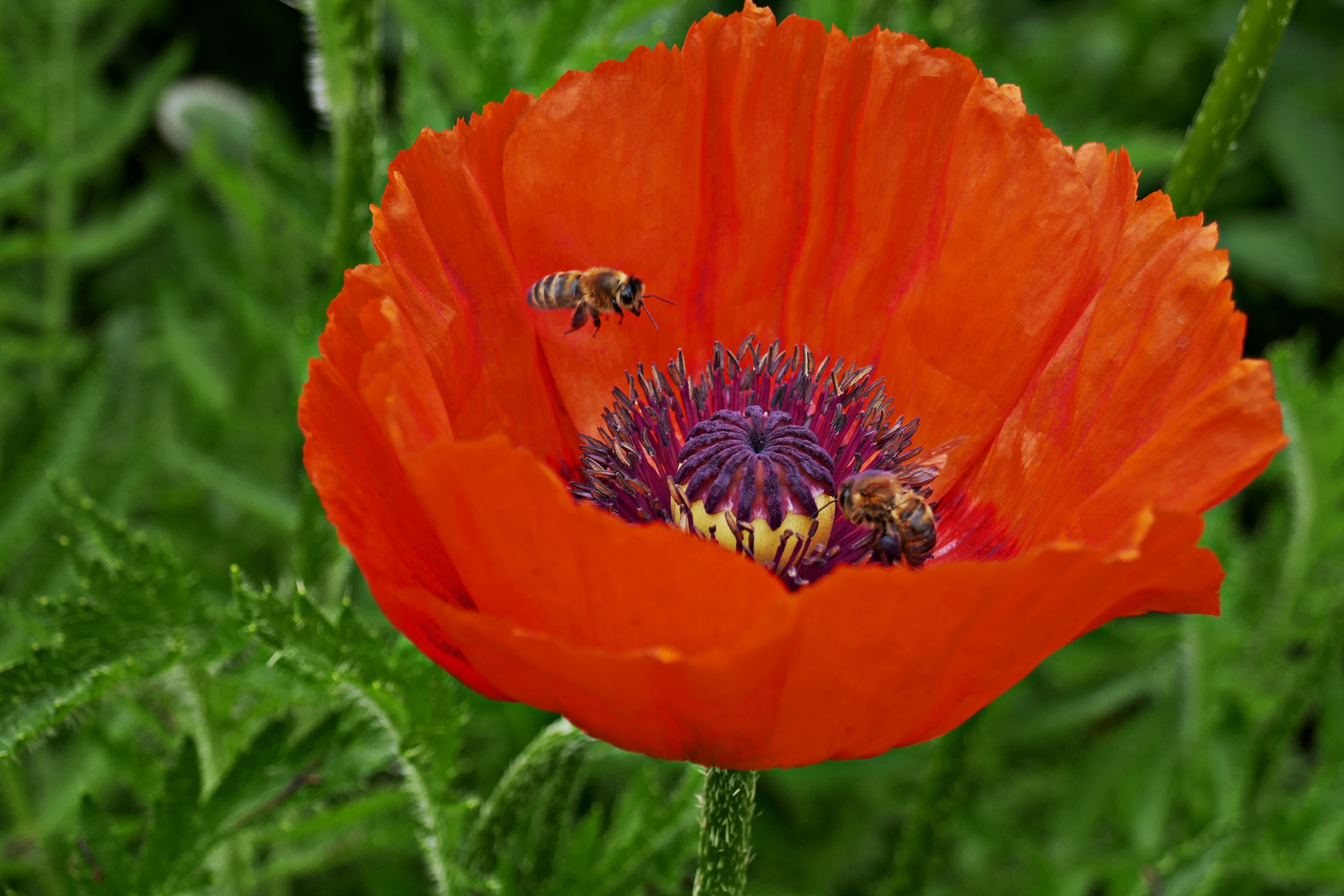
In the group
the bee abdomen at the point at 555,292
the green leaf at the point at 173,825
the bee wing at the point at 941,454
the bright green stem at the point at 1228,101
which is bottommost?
the green leaf at the point at 173,825

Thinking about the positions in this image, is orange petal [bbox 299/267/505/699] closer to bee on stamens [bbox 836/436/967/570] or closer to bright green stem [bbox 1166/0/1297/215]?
bee on stamens [bbox 836/436/967/570]

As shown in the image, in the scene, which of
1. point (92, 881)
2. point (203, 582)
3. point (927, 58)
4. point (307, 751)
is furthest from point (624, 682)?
point (203, 582)

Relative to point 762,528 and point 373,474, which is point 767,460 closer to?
point 762,528

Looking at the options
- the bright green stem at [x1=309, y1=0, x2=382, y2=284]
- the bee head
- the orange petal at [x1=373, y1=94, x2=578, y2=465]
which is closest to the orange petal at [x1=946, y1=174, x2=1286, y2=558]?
the bee head

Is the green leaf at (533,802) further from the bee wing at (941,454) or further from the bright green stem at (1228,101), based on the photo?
the bright green stem at (1228,101)

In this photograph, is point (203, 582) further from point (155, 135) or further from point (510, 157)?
point (155, 135)

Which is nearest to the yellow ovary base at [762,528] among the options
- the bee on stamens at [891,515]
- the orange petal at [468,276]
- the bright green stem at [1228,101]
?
the bee on stamens at [891,515]

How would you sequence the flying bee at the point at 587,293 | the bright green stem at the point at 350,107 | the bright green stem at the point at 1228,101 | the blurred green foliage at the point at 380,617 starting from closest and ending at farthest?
the bright green stem at the point at 1228,101 < the blurred green foliage at the point at 380,617 < the flying bee at the point at 587,293 < the bright green stem at the point at 350,107
